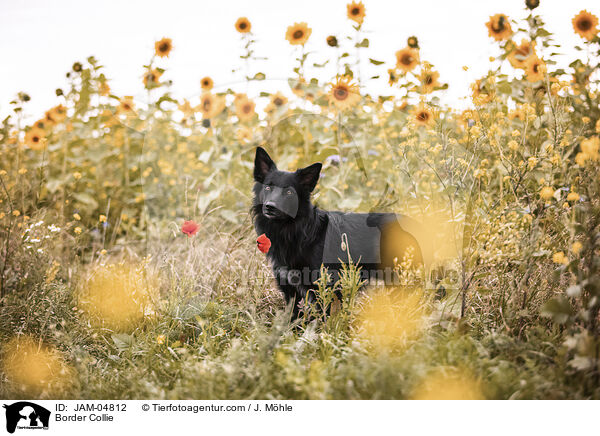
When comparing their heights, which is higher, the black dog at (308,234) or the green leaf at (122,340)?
the black dog at (308,234)

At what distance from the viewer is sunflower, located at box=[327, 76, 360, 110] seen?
3.22 m

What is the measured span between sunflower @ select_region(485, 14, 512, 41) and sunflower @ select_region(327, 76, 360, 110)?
1.05 metres

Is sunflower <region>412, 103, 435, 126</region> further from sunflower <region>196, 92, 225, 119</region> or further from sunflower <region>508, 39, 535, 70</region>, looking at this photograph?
sunflower <region>196, 92, 225, 119</region>

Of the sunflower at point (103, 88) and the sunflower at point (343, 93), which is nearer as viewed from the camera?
the sunflower at point (343, 93)

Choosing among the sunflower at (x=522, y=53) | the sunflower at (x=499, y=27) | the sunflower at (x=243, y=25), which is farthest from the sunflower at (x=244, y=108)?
the sunflower at (x=522, y=53)

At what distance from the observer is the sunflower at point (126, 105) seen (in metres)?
4.10

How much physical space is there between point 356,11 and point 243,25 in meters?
0.92

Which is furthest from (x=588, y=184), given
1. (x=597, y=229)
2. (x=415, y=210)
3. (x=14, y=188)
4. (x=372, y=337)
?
(x=14, y=188)

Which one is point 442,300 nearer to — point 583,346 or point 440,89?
point 583,346

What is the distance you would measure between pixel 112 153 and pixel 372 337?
3685 millimetres

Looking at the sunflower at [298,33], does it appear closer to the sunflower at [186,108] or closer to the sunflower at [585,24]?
the sunflower at [186,108]

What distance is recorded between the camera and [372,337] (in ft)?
6.31

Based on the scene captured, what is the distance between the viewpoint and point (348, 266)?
107 inches

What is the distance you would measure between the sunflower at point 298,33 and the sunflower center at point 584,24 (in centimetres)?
183
